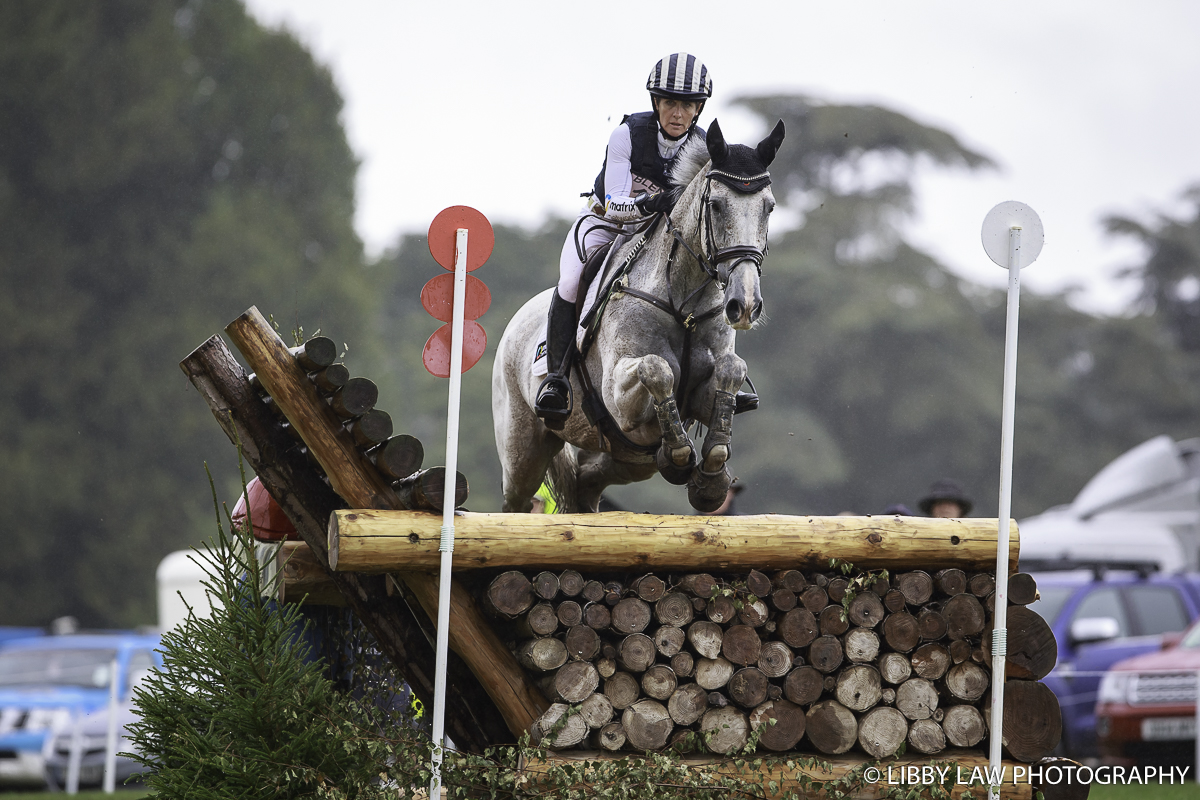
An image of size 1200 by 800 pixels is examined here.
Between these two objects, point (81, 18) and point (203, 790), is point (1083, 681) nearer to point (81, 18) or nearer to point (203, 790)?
point (203, 790)

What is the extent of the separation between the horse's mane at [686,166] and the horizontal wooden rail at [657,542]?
1360mm

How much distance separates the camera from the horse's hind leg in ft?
15.6

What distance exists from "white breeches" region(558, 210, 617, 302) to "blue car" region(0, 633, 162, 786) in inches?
221

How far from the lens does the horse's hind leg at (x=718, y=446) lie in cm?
475

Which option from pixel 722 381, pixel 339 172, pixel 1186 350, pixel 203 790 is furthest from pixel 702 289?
pixel 1186 350

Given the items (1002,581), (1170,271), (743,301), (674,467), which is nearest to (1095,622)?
(1002,581)

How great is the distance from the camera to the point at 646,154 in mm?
5145

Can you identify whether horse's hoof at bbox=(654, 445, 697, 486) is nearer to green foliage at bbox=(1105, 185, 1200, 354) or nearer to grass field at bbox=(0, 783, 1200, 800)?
grass field at bbox=(0, 783, 1200, 800)

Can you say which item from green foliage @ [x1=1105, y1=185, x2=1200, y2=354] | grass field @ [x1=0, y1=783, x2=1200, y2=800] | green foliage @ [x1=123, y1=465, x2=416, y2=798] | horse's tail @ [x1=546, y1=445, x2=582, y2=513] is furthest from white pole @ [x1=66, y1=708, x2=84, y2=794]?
green foliage @ [x1=1105, y1=185, x2=1200, y2=354]

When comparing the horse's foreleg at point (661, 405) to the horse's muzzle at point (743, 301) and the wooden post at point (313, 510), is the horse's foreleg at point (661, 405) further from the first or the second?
the wooden post at point (313, 510)

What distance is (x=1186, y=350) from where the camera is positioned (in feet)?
107

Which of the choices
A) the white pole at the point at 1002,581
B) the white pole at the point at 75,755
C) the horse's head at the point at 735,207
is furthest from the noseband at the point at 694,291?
the white pole at the point at 75,755

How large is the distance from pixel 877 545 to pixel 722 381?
854mm

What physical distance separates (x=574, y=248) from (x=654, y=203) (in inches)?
20.9
